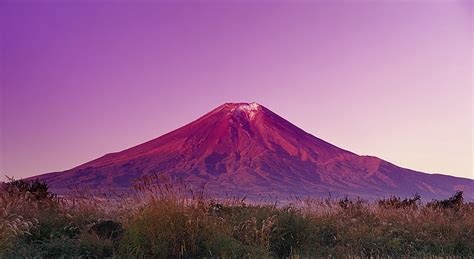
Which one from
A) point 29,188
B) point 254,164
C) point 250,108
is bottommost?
point 29,188

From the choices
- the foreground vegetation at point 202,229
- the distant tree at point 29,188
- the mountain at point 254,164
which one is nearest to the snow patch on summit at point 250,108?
the mountain at point 254,164

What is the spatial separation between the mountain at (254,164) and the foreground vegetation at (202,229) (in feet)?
352

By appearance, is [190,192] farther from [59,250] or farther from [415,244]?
[415,244]

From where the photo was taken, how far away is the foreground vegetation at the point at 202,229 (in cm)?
1252

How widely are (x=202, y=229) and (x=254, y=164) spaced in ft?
450

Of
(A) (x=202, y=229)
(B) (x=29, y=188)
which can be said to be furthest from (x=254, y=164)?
(A) (x=202, y=229)

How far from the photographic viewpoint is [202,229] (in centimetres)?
1282

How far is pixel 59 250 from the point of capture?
1299 centimetres

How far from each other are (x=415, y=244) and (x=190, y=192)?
5293 mm

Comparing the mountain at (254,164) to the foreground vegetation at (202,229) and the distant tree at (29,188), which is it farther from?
the foreground vegetation at (202,229)

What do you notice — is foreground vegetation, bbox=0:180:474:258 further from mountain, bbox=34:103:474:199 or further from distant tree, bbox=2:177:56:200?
mountain, bbox=34:103:474:199

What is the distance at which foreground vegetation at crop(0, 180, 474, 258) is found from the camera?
1252 cm

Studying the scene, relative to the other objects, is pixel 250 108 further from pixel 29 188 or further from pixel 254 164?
pixel 29 188

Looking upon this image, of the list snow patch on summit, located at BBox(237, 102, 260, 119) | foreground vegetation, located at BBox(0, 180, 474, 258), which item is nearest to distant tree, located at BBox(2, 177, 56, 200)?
foreground vegetation, located at BBox(0, 180, 474, 258)
